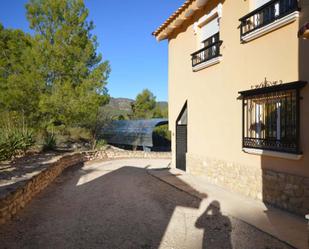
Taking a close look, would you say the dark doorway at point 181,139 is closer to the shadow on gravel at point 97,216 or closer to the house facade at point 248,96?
the house facade at point 248,96

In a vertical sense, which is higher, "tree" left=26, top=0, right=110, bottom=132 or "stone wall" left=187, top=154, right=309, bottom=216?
"tree" left=26, top=0, right=110, bottom=132

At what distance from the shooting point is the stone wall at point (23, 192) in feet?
19.3

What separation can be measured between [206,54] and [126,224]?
23.1ft

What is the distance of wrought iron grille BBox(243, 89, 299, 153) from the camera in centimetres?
638

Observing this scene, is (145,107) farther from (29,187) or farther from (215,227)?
(215,227)

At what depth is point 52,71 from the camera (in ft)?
60.5

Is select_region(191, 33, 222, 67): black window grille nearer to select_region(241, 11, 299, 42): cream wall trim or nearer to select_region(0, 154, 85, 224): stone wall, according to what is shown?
select_region(241, 11, 299, 42): cream wall trim

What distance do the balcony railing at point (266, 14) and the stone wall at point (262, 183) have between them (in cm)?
379

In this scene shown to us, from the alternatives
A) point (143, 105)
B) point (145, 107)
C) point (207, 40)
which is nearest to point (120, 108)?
point (143, 105)

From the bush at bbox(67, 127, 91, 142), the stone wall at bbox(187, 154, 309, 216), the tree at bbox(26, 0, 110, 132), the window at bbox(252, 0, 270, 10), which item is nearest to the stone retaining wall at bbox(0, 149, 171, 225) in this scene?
the tree at bbox(26, 0, 110, 132)

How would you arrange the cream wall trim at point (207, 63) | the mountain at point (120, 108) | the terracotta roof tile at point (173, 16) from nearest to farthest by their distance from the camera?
1. the cream wall trim at point (207, 63)
2. the terracotta roof tile at point (173, 16)
3. the mountain at point (120, 108)

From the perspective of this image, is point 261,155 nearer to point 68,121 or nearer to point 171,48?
point 171,48

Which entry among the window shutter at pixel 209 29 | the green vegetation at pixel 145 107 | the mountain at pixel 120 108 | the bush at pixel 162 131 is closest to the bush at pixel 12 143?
the window shutter at pixel 209 29

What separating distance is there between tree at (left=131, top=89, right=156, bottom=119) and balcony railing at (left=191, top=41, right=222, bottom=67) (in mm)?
28669
